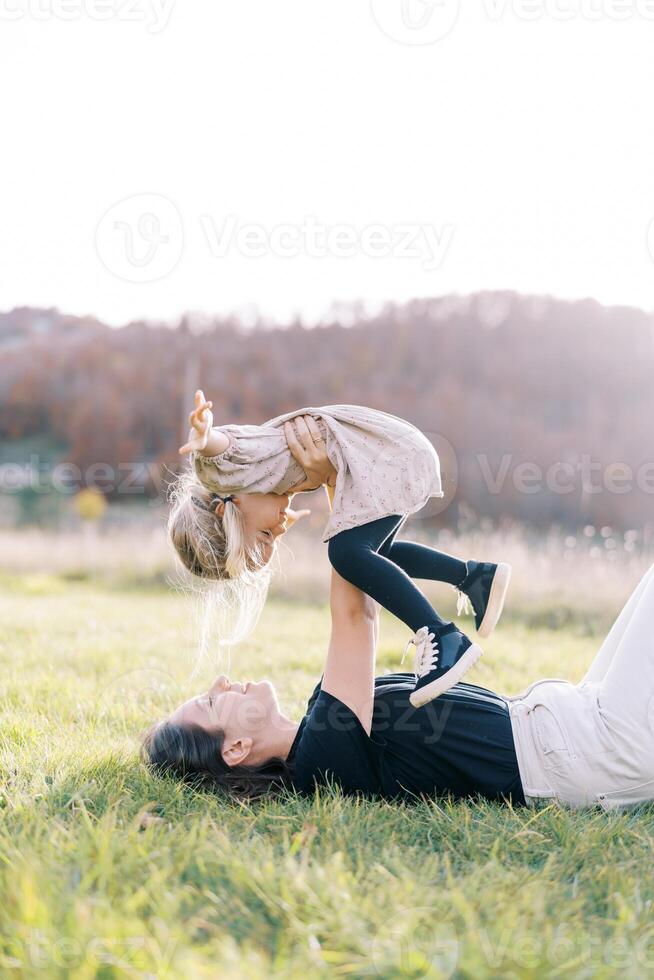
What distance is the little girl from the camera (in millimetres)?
2789

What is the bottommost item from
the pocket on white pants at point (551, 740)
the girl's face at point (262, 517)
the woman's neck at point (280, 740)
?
the woman's neck at point (280, 740)

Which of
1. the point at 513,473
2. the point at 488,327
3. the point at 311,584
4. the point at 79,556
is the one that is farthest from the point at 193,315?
the point at 311,584

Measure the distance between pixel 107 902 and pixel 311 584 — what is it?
7.28 m

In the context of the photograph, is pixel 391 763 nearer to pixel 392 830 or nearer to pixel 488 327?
pixel 392 830

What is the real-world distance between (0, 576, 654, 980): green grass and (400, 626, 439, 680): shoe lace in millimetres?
408

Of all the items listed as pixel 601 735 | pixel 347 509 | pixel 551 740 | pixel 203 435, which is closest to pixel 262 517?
pixel 347 509

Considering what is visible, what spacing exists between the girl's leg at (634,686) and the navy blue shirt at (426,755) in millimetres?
326

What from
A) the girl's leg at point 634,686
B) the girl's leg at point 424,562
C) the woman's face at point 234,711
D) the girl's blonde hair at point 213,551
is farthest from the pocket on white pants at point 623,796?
the girl's blonde hair at point 213,551

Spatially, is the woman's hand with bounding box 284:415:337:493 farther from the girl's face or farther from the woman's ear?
the woman's ear

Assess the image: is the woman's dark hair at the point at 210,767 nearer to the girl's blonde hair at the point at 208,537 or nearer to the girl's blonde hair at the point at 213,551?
the girl's blonde hair at the point at 213,551

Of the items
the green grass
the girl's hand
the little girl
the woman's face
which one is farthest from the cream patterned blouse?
the green grass

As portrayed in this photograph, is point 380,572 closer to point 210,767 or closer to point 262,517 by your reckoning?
point 262,517

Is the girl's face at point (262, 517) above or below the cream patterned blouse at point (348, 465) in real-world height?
below

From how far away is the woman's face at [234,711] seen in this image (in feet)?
8.82
